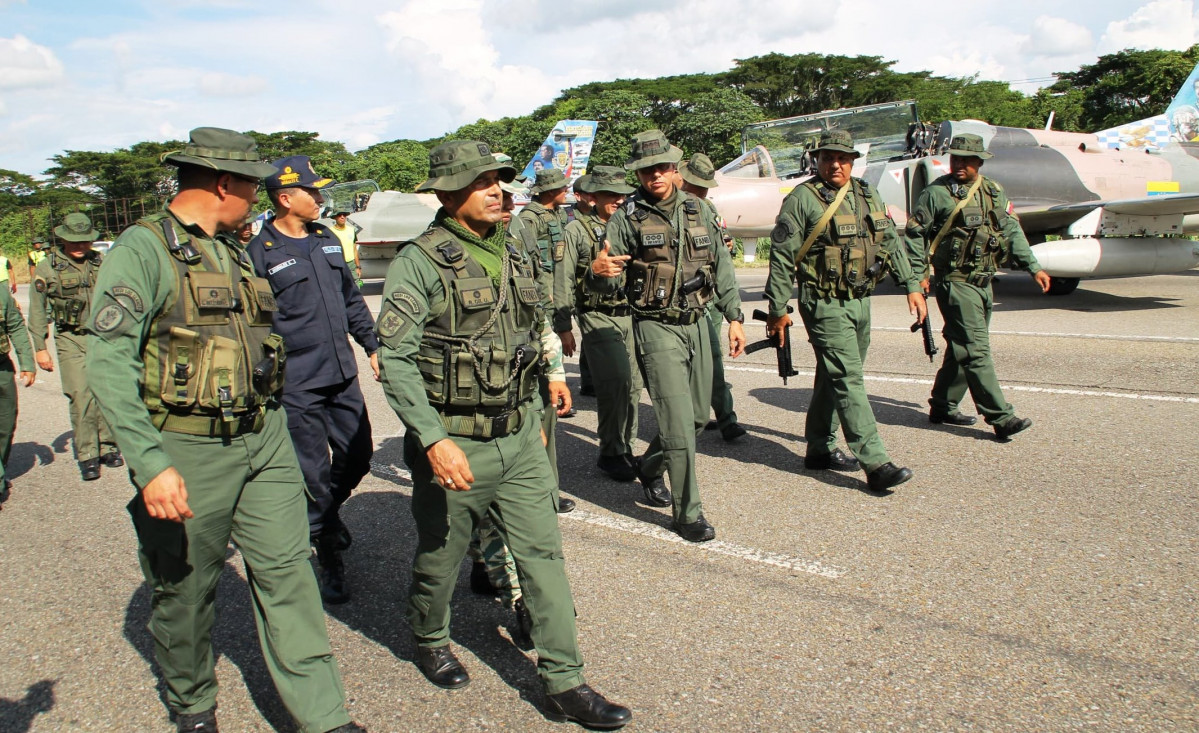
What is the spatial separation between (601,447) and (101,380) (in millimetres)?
3660

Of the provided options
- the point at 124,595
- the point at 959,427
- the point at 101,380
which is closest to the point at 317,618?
the point at 101,380

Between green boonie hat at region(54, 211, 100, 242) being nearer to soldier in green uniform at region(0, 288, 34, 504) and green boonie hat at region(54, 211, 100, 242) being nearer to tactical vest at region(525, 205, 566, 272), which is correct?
soldier in green uniform at region(0, 288, 34, 504)

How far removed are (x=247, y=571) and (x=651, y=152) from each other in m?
2.95

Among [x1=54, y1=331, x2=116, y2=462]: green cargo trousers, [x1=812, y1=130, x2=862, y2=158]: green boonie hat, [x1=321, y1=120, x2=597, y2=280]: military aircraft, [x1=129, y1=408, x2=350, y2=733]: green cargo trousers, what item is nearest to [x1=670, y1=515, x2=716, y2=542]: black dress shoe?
[x1=129, y1=408, x2=350, y2=733]: green cargo trousers

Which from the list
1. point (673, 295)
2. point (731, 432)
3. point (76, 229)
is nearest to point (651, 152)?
point (673, 295)

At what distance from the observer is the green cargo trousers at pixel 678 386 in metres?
4.43

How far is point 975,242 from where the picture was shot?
609 cm

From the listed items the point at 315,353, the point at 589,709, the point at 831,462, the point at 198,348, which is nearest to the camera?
the point at 198,348

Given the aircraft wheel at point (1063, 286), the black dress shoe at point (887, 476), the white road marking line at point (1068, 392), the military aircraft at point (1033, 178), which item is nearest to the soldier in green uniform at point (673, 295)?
the black dress shoe at point (887, 476)

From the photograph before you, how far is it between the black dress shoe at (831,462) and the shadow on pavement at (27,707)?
4.26m

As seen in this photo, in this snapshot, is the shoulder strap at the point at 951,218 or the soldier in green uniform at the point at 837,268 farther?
the shoulder strap at the point at 951,218

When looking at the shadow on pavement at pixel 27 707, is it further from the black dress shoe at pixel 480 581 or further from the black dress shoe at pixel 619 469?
the black dress shoe at pixel 619 469

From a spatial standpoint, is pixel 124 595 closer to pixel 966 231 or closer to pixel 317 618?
pixel 317 618

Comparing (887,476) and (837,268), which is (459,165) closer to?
(837,268)
